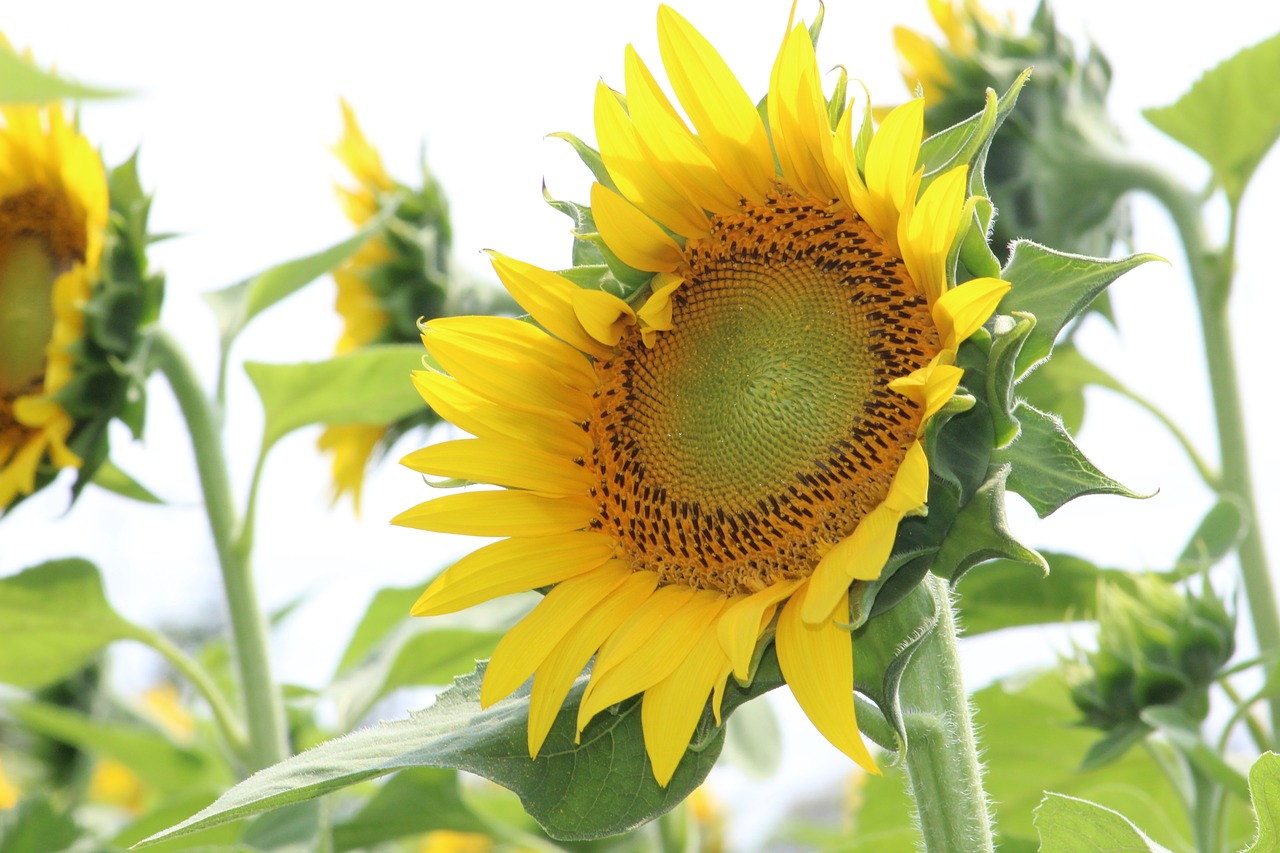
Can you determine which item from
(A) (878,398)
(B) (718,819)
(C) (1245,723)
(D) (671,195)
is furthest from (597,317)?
(B) (718,819)

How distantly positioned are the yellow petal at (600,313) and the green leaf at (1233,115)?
127 cm

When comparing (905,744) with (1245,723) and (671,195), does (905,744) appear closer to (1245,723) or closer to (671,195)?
(671,195)

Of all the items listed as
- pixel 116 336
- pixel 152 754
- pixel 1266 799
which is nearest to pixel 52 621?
pixel 116 336

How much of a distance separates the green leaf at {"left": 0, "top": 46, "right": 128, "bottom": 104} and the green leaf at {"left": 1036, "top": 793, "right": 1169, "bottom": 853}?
0.82 meters

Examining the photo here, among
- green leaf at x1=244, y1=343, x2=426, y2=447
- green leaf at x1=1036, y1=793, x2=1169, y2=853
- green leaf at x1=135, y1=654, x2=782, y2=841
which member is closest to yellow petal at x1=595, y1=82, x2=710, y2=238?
green leaf at x1=135, y1=654, x2=782, y2=841

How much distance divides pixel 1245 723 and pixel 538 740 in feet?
4.08

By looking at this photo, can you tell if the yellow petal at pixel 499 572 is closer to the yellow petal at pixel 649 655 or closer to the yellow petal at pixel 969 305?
the yellow petal at pixel 649 655

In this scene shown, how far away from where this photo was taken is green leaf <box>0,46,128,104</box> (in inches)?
21.0

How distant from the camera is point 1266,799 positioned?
103 cm

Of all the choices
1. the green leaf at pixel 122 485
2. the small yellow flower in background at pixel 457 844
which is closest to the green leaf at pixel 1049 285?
the green leaf at pixel 122 485

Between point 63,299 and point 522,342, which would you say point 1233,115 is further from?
point 63,299

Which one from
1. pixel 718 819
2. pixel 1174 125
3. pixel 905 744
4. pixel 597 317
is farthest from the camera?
pixel 718 819

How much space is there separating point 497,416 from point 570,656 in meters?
0.25

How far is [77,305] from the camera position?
1.86m
